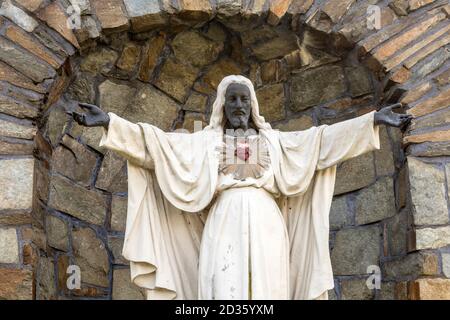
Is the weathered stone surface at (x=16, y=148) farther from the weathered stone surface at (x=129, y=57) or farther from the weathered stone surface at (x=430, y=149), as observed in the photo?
the weathered stone surface at (x=430, y=149)

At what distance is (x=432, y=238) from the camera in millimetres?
5902

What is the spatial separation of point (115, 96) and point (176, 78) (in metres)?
0.41

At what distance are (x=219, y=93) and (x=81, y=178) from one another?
44.9 inches

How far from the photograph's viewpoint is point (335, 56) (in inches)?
264

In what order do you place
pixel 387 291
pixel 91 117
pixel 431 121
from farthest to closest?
pixel 387 291
pixel 431 121
pixel 91 117

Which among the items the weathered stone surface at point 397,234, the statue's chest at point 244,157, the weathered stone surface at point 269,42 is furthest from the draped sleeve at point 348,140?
the weathered stone surface at point 269,42

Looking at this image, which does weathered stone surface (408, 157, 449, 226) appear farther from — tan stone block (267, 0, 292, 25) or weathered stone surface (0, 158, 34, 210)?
weathered stone surface (0, 158, 34, 210)

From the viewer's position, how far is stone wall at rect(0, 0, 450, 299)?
5.96 m

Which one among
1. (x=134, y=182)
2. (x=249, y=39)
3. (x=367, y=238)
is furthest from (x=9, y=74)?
(x=367, y=238)

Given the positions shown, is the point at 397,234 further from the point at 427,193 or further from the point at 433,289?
the point at 433,289

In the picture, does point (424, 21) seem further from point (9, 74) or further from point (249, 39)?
point (9, 74)

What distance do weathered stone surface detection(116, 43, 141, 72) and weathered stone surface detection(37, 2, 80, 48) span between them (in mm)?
427

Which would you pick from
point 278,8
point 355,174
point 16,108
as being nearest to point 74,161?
point 16,108

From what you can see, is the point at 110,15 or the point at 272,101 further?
A: the point at 272,101
